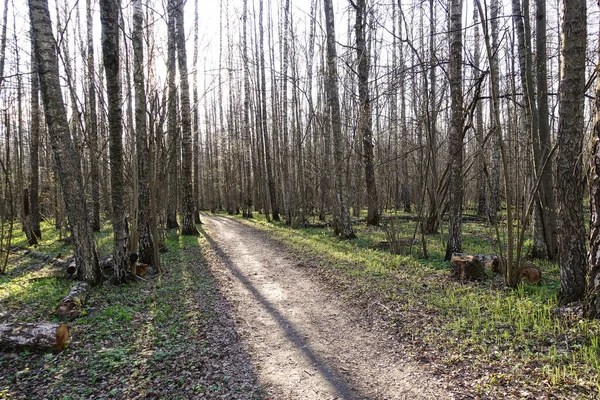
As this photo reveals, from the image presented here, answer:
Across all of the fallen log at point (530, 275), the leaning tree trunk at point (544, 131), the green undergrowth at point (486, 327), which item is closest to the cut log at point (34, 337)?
the green undergrowth at point (486, 327)

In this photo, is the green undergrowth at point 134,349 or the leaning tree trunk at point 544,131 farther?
the leaning tree trunk at point 544,131

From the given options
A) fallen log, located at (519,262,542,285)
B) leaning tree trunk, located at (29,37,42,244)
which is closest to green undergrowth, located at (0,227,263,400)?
fallen log, located at (519,262,542,285)

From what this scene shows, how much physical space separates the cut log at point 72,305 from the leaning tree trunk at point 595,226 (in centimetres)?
676

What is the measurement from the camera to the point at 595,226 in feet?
12.0

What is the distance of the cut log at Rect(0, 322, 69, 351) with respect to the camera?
4.23 metres

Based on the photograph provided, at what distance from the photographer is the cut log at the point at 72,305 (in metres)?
5.27

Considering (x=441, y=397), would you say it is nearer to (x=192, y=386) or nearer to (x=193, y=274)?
(x=192, y=386)

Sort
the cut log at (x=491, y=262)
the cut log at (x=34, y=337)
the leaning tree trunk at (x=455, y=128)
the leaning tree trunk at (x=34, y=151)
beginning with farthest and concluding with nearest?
the leaning tree trunk at (x=34, y=151) < the leaning tree trunk at (x=455, y=128) < the cut log at (x=491, y=262) < the cut log at (x=34, y=337)

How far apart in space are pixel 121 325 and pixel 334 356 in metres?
3.15

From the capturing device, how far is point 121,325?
507 centimetres

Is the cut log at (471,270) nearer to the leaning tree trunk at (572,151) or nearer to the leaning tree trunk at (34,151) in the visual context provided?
the leaning tree trunk at (572,151)

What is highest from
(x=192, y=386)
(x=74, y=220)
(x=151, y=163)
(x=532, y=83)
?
(x=532, y=83)

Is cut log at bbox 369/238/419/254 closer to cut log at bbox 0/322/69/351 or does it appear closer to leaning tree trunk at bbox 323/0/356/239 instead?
leaning tree trunk at bbox 323/0/356/239

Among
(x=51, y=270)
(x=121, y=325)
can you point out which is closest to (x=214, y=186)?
(x=51, y=270)
